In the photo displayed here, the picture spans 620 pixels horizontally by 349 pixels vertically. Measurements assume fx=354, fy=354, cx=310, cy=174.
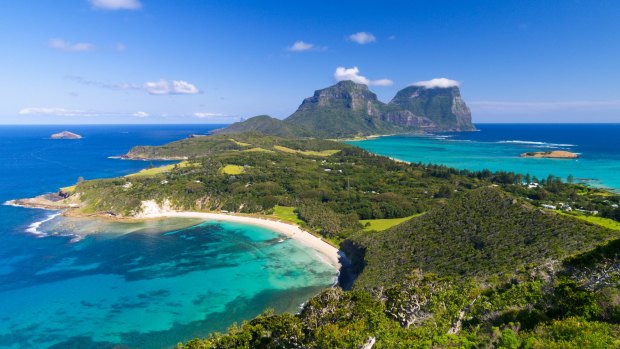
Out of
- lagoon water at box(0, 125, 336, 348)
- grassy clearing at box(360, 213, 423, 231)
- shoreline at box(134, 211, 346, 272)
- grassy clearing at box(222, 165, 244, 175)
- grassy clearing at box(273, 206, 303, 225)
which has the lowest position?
lagoon water at box(0, 125, 336, 348)

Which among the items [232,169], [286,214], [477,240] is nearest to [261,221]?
[286,214]

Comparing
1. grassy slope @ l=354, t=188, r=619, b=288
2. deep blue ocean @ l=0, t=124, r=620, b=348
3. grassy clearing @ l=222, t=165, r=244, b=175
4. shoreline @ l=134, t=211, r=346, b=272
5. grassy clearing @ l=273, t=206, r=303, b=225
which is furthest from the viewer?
grassy clearing @ l=222, t=165, r=244, b=175

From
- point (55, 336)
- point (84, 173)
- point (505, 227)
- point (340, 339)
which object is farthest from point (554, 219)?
point (84, 173)

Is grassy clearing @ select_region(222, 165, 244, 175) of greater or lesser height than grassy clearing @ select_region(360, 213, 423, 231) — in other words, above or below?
above

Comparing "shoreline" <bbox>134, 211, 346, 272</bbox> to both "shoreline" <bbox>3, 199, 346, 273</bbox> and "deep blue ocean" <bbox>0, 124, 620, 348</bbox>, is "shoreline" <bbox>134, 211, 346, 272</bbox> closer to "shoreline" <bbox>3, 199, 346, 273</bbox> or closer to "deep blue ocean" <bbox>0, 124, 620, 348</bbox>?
"shoreline" <bbox>3, 199, 346, 273</bbox>

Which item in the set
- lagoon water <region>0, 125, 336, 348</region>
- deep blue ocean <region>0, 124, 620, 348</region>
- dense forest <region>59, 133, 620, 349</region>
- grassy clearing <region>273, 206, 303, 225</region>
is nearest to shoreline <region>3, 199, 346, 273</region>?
grassy clearing <region>273, 206, 303, 225</region>

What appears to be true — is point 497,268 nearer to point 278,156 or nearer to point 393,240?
point 393,240

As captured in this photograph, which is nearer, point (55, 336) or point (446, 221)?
point (55, 336)
